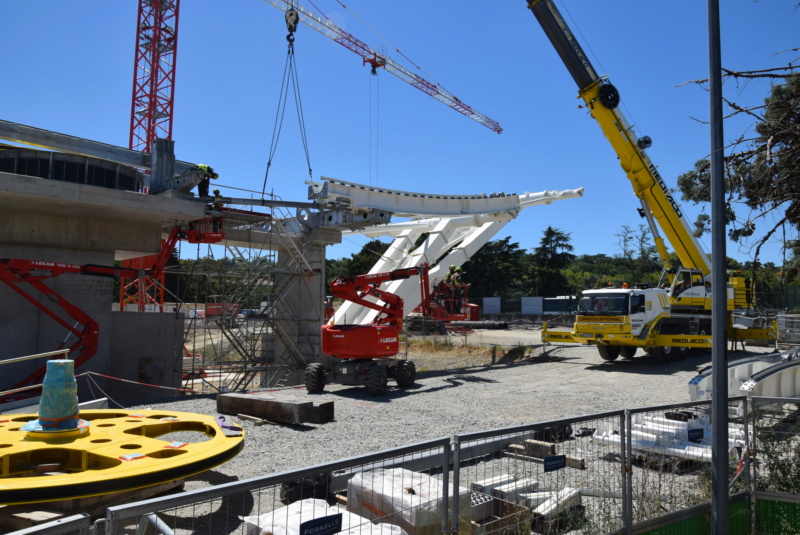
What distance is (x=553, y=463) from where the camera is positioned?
15.5 ft

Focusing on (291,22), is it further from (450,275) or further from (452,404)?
(452,404)

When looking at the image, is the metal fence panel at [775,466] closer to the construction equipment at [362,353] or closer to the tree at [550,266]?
the construction equipment at [362,353]

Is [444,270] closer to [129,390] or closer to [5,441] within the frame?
[129,390]

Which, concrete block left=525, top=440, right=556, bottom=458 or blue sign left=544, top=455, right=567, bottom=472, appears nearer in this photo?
blue sign left=544, top=455, right=567, bottom=472

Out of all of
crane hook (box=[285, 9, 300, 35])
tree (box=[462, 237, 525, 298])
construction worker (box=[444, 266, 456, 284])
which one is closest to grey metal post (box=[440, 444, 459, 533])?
crane hook (box=[285, 9, 300, 35])

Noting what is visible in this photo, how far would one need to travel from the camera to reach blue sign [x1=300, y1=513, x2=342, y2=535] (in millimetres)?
3146

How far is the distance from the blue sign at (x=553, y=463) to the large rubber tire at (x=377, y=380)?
1052 cm

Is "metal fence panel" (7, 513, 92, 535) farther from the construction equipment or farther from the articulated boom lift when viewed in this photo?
the articulated boom lift

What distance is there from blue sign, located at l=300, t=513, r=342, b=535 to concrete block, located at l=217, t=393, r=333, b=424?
8.01 meters

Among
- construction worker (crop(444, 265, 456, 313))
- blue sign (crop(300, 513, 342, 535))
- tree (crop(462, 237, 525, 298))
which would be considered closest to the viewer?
blue sign (crop(300, 513, 342, 535))

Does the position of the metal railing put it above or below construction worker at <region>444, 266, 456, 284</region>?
below

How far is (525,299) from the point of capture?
53.6 metres

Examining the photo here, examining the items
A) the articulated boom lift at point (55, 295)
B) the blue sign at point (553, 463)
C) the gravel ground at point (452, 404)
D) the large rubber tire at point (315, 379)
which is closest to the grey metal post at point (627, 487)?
the blue sign at point (553, 463)

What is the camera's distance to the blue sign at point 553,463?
15.3 feet
